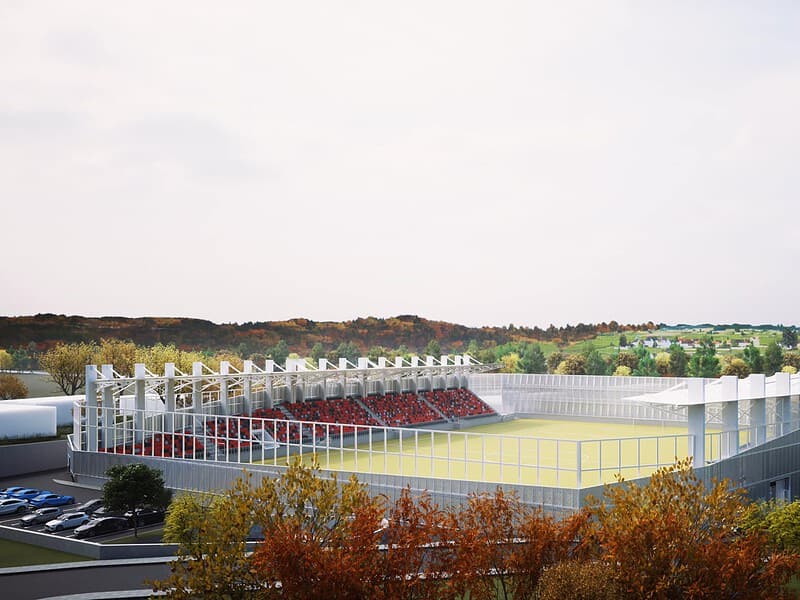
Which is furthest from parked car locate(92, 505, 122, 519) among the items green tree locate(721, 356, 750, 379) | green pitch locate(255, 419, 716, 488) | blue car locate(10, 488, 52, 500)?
green tree locate(721, 356, 750, 379)

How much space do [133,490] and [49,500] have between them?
7.34 m

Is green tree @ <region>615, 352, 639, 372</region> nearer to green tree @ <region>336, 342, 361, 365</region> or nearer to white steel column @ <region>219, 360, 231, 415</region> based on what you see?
green tree @ <region>336, 342, 361, 365</region>

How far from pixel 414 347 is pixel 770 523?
133293mm

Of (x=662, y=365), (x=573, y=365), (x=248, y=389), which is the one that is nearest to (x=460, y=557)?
(x=248, y=389)

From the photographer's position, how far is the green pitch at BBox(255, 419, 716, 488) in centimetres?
3556

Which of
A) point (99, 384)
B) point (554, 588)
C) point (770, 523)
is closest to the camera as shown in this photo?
point (554, 588)

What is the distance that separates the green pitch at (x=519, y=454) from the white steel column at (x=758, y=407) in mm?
2210

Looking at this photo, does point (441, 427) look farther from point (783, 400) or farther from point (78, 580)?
point (78, 580)

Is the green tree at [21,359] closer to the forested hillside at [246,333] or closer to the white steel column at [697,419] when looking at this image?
the forested hillside at [246,333]

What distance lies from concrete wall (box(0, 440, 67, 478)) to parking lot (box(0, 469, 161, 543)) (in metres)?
0.51

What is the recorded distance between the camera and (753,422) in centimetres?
3894

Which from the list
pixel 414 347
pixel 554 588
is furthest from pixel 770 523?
pixel 414 347

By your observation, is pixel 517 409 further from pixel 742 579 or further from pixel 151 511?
pixel 742 579

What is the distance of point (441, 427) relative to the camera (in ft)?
214
